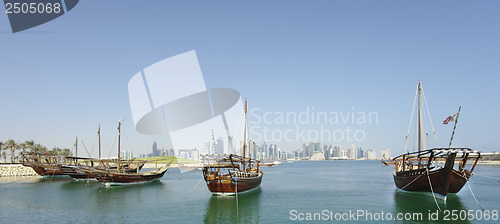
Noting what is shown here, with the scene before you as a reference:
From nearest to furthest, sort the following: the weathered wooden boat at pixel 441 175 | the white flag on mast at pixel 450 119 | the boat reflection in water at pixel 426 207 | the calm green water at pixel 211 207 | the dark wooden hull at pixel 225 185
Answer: the boat reflection in water at pixel 426 207
the calm green water at pixel 211 207
the weathered wooden boat at pixel 441 175
the white flag on mast at pixel 450 119
the dark wooden hull at pixel 225 185

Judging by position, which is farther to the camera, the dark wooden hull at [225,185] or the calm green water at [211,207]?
the dark wooden hull at [225,185]

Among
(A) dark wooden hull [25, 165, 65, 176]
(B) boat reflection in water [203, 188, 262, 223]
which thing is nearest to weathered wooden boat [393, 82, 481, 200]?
(B) boat reflection in water [203, 188, 262, 223]

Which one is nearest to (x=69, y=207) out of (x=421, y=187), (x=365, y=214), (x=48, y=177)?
(x=365, y=214)

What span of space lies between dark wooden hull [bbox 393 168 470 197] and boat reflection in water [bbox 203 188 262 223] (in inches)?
661

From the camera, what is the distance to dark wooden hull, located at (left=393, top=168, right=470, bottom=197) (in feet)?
96.7

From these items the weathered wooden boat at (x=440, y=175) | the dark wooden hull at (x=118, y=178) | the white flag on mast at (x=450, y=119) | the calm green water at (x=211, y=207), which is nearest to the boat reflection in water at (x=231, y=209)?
the calm green water at (x=211, y=207)

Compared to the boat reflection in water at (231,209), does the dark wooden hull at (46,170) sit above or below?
below

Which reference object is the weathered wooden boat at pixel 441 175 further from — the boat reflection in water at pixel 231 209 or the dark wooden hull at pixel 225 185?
the dark wooden hull at pixel 225 185

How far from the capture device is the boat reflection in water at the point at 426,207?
2356 cm

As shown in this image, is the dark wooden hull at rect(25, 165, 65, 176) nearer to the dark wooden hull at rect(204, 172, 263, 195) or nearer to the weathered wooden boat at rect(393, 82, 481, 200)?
the dark wooden hull at rect(204, 172, 263, 195)

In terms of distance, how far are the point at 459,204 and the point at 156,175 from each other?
4560 cm

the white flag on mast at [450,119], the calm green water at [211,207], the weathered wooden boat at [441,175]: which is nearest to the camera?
the calm green water at [211,207]

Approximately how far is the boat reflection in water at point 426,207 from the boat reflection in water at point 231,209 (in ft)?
38.7

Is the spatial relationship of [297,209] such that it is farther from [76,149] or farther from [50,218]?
[76,149]
